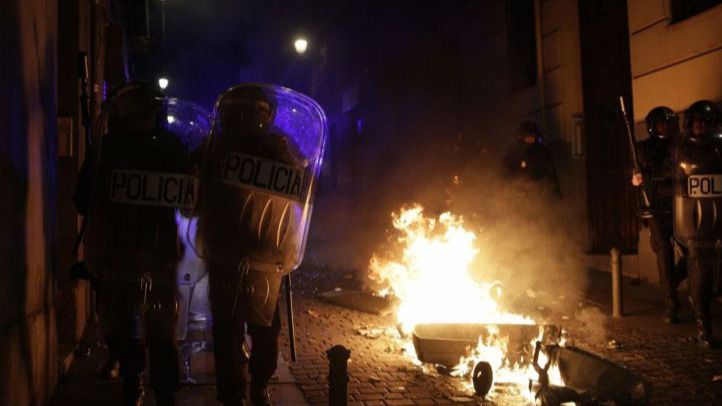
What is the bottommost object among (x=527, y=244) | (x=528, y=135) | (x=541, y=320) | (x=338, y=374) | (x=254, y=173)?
(x=541, y=320)

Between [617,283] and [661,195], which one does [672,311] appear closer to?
[617,283]

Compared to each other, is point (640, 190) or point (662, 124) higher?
point (662, 124)

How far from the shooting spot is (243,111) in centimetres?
428

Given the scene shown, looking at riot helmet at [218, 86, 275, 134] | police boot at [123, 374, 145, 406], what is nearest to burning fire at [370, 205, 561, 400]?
police boot at [123, 374, 145, 406]

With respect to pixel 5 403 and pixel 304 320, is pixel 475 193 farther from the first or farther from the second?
pixel 5 403

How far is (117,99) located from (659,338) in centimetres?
569

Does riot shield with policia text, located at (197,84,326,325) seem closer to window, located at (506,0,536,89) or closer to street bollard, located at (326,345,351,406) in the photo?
street bollard, located at (326,345,351,406)

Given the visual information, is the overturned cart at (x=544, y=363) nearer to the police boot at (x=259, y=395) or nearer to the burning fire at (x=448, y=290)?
the burning fire at (x=448, y=290)

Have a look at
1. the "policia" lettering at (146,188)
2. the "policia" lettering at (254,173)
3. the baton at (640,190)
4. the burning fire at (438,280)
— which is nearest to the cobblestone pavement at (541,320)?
the burning fire at (438,280)

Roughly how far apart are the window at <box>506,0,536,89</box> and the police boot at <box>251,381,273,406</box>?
10.2 m

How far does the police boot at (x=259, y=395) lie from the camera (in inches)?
177

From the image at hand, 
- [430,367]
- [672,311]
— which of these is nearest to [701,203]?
[672,311]

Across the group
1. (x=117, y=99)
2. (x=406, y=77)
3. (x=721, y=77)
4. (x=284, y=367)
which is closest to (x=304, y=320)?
(x=284, y=367)

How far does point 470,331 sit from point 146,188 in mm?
3273
